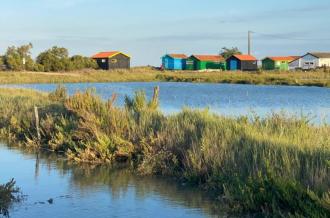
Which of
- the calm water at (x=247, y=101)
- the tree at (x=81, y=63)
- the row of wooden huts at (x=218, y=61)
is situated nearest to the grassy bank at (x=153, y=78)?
the tree at (x=81, y=63)

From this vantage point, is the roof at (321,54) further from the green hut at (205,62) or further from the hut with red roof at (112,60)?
the hut with red roof at (112,60)

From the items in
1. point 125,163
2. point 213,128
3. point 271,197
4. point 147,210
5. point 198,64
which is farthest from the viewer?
point 198,64

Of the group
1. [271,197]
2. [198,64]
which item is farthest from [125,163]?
[198,64]

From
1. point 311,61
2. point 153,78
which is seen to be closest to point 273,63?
point 311,61

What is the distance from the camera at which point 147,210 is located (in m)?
10.2

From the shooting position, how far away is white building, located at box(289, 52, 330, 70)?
124438 mm

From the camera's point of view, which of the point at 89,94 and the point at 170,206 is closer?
the point at 170,206

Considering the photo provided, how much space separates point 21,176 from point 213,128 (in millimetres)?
4688

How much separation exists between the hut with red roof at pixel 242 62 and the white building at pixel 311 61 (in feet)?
64.5

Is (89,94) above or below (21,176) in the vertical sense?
above

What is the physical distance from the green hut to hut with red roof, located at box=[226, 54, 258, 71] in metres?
3.64

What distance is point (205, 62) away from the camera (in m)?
114

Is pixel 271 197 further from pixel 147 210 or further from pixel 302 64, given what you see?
pixel 302 64

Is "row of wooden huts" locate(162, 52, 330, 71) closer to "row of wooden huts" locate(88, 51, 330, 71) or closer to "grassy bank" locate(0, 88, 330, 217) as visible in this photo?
"row of wooden huts" locate(88, 51, 330, 71)
